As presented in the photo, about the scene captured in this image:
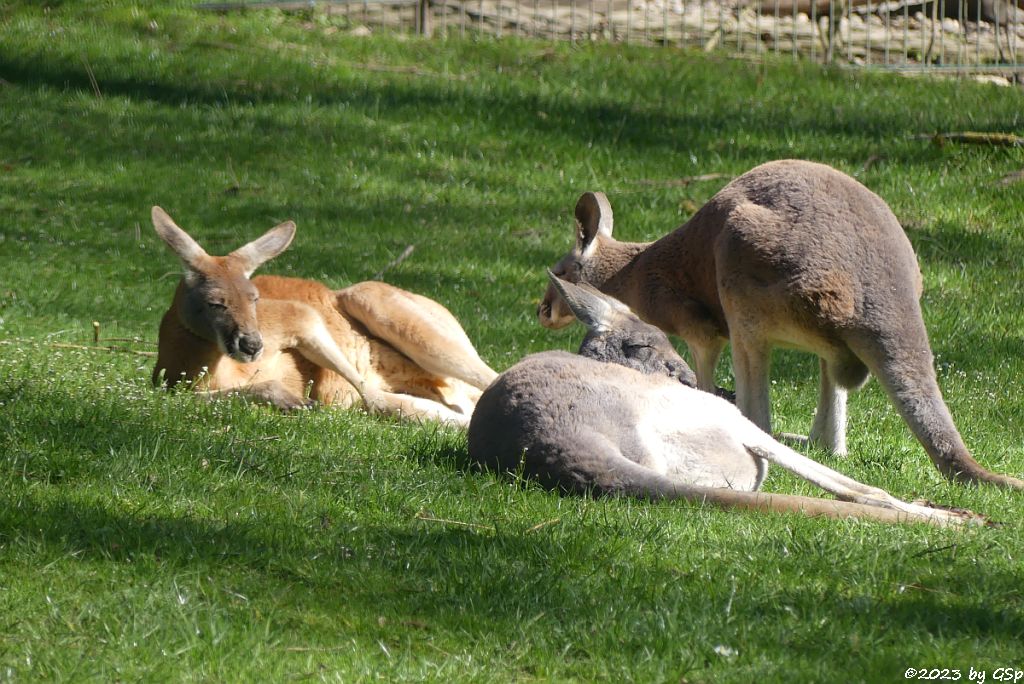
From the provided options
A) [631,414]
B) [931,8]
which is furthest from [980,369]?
[931,8]

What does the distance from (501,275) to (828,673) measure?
23.6 feet

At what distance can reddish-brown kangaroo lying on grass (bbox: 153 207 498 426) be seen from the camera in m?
6.79

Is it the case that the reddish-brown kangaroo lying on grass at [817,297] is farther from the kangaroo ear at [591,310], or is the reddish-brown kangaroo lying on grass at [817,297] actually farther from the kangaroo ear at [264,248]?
the kangaroo ear at [264,248]

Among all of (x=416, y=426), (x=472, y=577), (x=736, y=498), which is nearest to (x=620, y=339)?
(x=736, y=498)

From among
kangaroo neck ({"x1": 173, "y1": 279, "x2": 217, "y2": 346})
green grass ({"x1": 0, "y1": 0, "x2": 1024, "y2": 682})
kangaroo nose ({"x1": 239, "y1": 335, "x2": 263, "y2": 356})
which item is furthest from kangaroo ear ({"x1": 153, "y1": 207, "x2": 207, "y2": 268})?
green grass ({"x1": 0, "y1": 0, "x2": 1024, "y2": 682})

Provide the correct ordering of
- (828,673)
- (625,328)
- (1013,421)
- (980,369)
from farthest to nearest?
(980,369) → (1013,421) → (625,328) → (828,673)

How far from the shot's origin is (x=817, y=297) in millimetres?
5629

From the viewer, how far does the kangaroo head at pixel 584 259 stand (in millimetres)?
7477

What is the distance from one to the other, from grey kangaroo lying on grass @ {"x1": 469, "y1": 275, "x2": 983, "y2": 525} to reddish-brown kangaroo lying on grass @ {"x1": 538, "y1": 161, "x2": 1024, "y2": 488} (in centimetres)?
75

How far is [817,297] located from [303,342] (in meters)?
2.82

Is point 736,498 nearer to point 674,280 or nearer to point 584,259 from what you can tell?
point 674,280

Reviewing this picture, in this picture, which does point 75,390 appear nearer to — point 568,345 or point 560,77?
point 568,345

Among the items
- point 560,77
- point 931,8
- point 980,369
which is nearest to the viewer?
point 980,369

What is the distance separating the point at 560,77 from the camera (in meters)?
14.1
